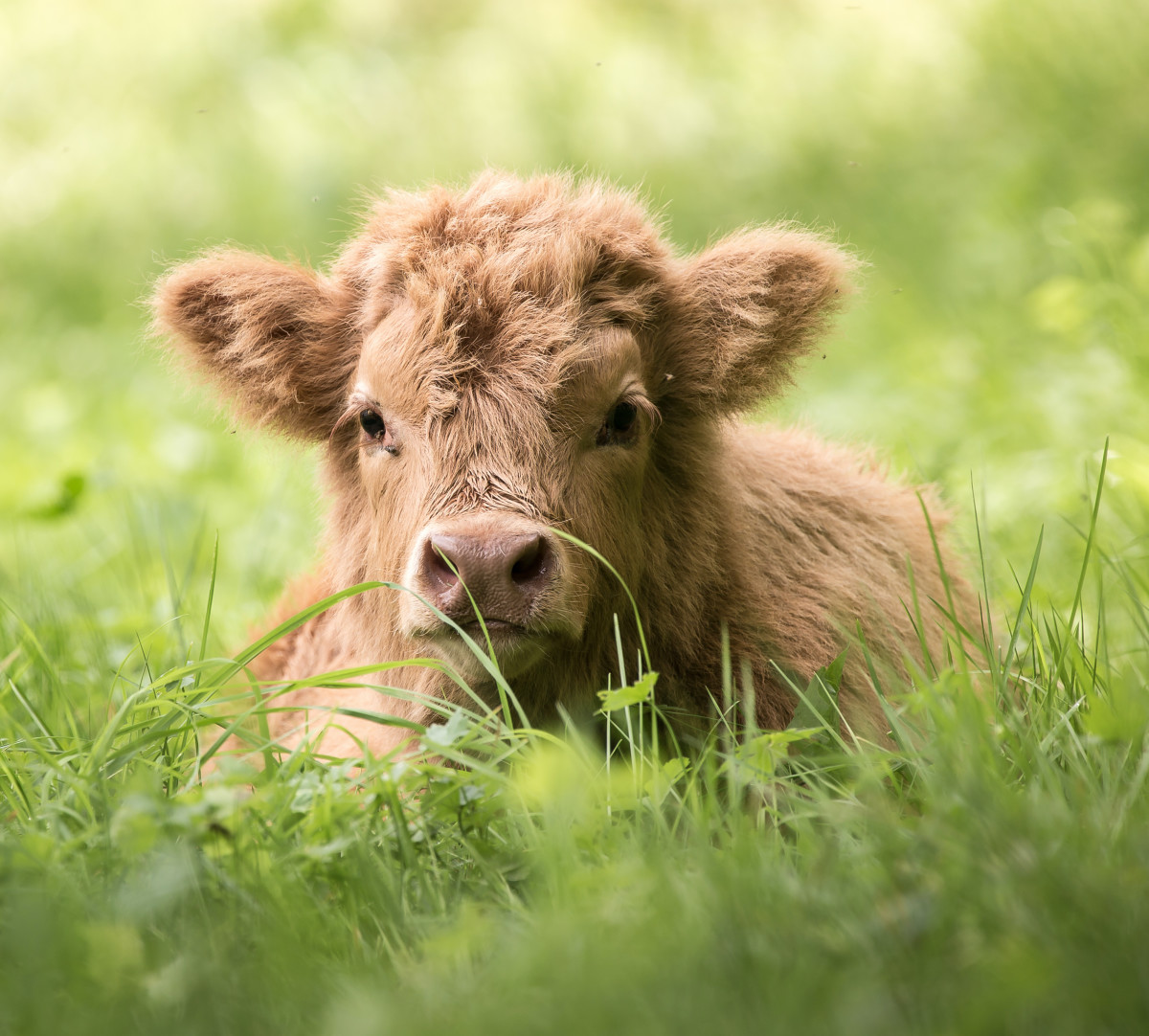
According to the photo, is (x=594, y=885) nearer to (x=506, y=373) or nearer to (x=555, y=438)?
(x=555, y=438)

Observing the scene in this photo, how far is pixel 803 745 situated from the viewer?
12.2 feet

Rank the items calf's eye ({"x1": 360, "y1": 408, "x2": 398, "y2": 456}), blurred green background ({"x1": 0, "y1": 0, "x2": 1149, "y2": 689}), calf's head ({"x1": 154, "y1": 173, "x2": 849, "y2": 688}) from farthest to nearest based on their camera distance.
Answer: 1. blurred green background ({"x1": 0, "y1": 0, "x2": 1149, "y2": 689})
2. calf's eye ({"x1": 360, "y1": 408, "x2": 398, "y2": 456})
3. calf's head ({"x1": 154, "y1": 173, "x2": 849, "y2": 688})

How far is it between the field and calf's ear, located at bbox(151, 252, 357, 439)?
0.25 meters

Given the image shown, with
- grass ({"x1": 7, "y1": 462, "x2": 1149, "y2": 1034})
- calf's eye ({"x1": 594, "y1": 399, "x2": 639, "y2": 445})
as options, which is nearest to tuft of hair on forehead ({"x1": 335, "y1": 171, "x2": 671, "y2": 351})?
calf's eye ({"x1": 594, "y1": 399, "x2": 639, "y2": 445})

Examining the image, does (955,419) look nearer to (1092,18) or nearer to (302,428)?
(302,428)

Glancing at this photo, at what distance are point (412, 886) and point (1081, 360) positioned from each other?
577 centimetres

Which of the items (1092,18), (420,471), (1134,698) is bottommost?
(1134,698)

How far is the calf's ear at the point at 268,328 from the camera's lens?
14.3 feet

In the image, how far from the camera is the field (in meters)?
2.37

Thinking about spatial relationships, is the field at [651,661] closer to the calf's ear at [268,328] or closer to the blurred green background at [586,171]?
the blurred green background at [586,171]

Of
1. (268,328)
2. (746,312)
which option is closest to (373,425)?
(268,328)

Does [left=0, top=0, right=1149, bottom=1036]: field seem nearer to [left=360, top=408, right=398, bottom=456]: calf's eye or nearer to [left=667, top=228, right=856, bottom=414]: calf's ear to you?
[left=667, top=228, right=856, bottom=414]: calf's ear

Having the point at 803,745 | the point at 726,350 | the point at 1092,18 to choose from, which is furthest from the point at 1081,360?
the point at 1092,18

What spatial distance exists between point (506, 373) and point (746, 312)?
0.93 metres
